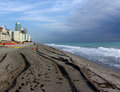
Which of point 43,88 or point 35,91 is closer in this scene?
point 35,91

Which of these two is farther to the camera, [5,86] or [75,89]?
[5,86]

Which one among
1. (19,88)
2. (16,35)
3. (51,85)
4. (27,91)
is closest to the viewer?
(27,91)

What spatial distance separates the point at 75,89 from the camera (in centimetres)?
403

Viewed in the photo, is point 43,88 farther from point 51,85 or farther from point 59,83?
point 59,83

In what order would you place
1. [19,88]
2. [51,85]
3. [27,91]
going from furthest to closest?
[51,85], [19,88], [27,91]

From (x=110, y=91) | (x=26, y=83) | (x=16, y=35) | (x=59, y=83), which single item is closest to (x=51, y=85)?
(x=59, y=83)

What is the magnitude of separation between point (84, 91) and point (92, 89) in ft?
1.13

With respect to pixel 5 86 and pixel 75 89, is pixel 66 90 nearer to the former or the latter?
pixel 75 89

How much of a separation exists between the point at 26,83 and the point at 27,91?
2.55 ft

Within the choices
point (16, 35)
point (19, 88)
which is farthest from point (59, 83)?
point (16, 35)

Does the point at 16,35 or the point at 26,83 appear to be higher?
the point at 16,35

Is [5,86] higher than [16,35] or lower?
lower

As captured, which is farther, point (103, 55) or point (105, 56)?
point (103, 55)

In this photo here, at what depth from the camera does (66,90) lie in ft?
13.1
